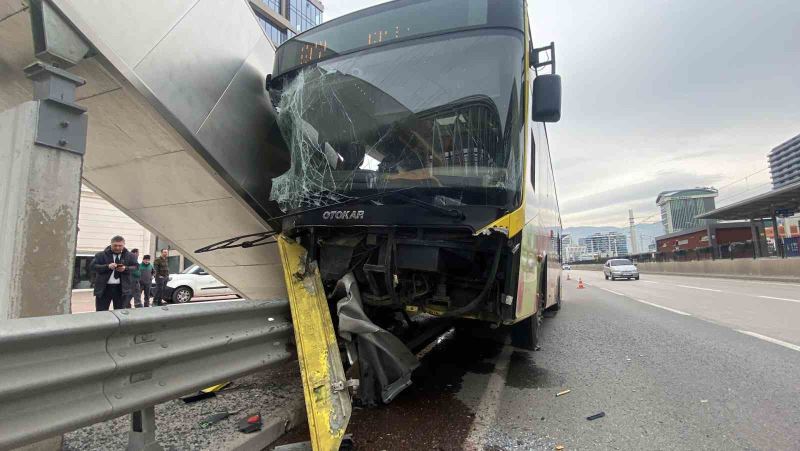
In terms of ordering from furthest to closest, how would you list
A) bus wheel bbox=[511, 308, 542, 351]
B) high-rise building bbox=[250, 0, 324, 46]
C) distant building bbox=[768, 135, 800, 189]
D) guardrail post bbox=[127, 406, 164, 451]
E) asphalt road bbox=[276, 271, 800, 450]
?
1. distant building bbox=[768, 135, 800, 189]
2. high-rise building bbox=[250, 0, 324, 46]
3. bus wheel bbox=[511, 308, 542, 351]
4. asphalt road bbox=[276, 271, 800, 450]
5. guardrail post bbox=[127, 406, 164, 451]

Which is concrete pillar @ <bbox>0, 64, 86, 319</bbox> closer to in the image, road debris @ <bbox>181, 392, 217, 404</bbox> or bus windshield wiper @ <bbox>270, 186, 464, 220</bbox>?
road debris @ <bbox>181, 392, 217, 404</bbox>

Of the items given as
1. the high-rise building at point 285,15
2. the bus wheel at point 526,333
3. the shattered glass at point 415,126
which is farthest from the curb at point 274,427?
the high-rise building at point 285,15

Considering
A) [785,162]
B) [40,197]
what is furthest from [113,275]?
[785,162]

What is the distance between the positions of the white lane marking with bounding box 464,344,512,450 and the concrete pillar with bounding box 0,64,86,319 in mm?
2691

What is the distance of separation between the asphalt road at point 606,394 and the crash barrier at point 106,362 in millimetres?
1010

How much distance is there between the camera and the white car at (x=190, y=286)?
14742 mm

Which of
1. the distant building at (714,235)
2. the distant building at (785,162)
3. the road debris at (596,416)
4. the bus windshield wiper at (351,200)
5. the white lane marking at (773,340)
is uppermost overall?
the distant building at (785,162)

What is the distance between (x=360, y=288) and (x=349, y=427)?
1046 mm

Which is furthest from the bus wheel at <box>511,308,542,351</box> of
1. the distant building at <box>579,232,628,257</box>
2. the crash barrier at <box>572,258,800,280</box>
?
the distant building at <box>579,232,628,257</box>

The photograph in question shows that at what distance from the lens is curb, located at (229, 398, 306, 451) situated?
8.63ft

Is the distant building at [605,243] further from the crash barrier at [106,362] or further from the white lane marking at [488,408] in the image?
the crash barrier at [106,362]

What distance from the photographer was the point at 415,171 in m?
3.19

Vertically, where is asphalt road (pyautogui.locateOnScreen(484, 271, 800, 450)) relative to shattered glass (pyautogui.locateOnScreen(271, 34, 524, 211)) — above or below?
below

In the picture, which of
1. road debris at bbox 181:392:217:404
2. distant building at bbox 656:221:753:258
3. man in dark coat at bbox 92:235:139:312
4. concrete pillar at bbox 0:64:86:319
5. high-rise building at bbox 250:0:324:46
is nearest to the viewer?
concrete pillar at bbox 0:64:86:319
